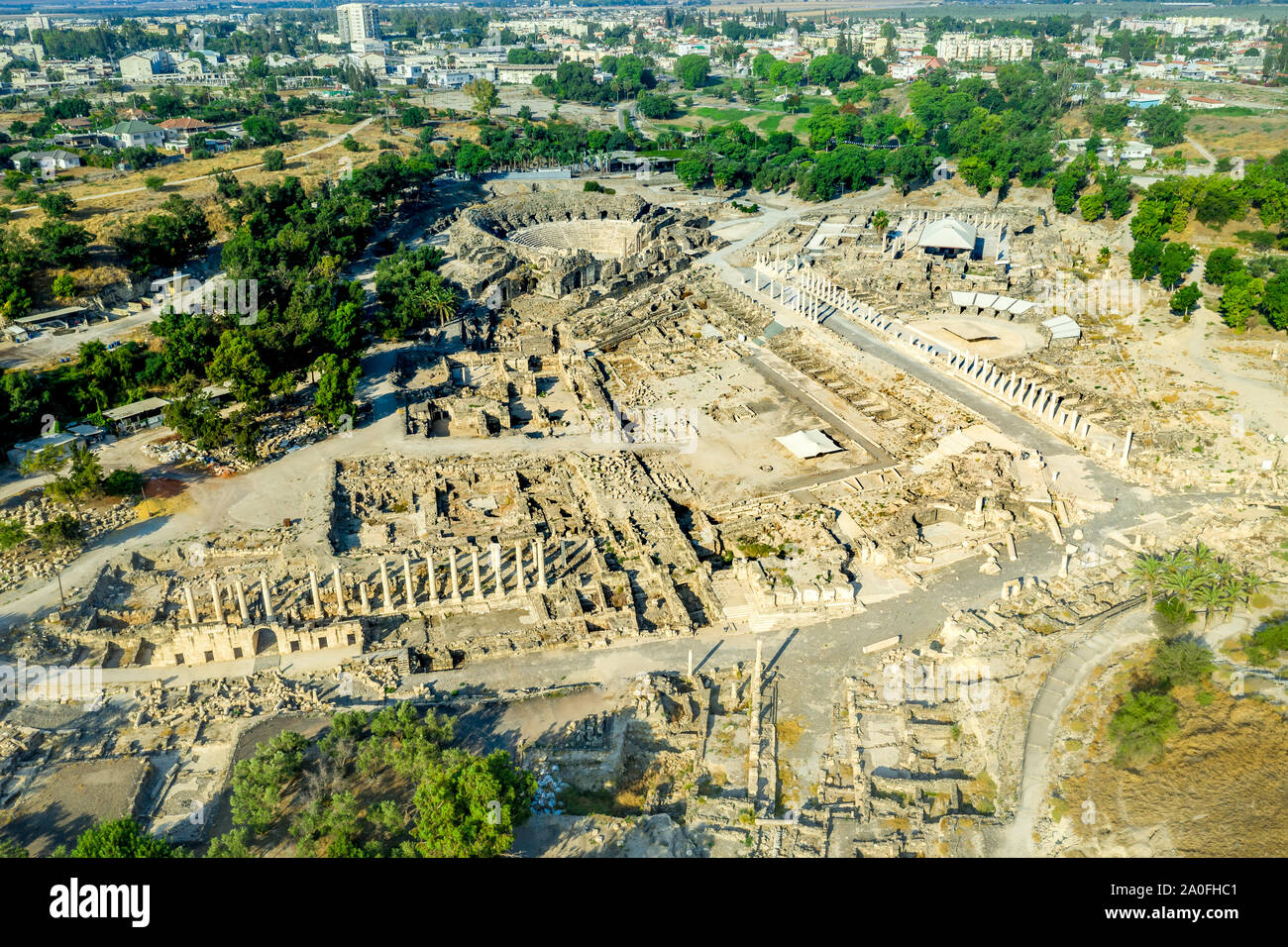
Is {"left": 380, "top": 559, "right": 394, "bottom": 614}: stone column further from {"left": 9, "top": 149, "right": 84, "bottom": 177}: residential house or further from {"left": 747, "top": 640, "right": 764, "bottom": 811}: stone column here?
{"left": 9, "top": 149, "right": 84, "bottom": 177}: residential house

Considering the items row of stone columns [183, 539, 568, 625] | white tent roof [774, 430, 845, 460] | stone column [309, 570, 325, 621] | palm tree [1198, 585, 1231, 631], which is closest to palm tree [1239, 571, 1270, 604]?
palm tree [1198, 585, 1231, 631]

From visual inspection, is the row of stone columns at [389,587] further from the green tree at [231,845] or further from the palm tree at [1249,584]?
the palm tree at [1249,584]

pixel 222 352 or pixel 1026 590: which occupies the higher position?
pixel 222 352

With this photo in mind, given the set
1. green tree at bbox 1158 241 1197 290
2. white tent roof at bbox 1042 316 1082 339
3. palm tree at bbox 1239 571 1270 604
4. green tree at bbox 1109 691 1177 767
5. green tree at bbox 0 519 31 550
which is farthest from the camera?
green tree at bbox 1158 241 1197 290

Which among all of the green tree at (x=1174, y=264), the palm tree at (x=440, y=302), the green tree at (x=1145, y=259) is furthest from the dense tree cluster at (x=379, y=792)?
the green tree at (x=1145, y=259)

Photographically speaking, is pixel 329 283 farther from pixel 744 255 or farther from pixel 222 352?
pixel 744 255

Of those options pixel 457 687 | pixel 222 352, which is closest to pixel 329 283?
pixel 222 352

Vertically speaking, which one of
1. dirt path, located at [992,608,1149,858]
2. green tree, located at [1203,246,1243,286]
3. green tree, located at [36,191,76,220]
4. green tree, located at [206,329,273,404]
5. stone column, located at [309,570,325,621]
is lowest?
dirt path, located at [992,608,1149,858]

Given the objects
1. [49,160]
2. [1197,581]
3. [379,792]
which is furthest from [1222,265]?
[49,160]
